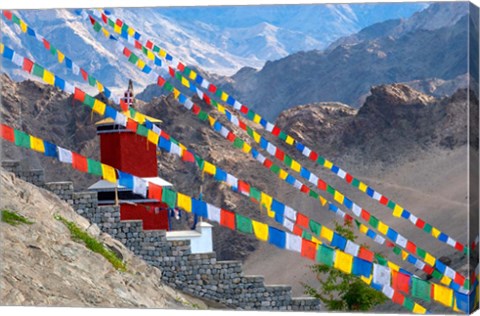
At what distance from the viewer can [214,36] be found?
47812mm

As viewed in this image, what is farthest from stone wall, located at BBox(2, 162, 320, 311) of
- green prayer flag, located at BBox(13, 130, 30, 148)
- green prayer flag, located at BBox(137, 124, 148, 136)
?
green prayer flag, located at BBox(13, 130, 30, 148)

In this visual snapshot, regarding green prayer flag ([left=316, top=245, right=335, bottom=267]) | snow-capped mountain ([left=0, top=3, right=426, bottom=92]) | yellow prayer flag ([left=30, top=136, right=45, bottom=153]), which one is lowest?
green prayer flag ([left=316, top=245, right=335, bottom=267])

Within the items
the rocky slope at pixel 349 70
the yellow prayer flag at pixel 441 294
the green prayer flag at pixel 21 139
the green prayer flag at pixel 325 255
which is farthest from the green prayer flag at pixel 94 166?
the rocky slope at pixel 349 70


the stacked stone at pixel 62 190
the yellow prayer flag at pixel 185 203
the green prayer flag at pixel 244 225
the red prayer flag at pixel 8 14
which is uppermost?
the red prayer flag at pixel 8 14

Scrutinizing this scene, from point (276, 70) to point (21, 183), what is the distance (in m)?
47.5

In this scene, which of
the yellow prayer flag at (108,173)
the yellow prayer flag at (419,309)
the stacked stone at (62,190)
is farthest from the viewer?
the stacked stone at (62,190)

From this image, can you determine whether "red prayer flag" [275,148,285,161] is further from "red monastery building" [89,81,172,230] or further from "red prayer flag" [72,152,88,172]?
"red prayer flag" [72,152,88,172]

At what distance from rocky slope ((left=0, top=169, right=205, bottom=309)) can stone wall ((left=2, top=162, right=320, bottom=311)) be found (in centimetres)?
29

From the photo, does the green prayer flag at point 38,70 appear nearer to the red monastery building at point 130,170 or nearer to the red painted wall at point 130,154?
the red monastery building at point 130,170

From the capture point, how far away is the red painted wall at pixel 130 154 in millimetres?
21734

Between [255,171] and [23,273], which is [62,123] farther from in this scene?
[23,273]

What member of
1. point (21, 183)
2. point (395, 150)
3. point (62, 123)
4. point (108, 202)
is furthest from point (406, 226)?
point (21, 183)

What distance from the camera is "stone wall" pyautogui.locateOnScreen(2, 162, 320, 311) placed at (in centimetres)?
1881

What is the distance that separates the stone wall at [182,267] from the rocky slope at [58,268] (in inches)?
11.4
